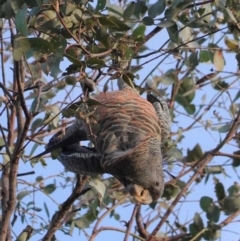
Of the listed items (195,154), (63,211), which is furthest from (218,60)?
(63,211)

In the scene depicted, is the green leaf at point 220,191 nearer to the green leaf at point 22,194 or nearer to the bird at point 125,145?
the bird at point 125,145

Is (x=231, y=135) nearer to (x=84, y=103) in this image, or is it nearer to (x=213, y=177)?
(x=213, y=177)

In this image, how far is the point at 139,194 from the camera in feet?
7.66

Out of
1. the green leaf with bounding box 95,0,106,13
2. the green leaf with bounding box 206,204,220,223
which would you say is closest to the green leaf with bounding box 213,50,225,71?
the green leaf with bounding box 206,204,220,223

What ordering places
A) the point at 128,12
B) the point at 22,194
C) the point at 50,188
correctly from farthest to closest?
1. the point at 50,188
2. the point at 22,194
3. the point at 128,12

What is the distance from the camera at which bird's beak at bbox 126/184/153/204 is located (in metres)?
2.32

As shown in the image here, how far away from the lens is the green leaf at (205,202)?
2551 millimetres

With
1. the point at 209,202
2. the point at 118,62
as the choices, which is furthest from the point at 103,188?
the point at 118,62

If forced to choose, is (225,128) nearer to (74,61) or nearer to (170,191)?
(170,191)

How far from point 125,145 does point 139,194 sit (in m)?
0.18

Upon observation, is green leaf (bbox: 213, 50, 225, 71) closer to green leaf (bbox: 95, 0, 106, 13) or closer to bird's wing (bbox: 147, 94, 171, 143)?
bird's wing (bbox: 147, 94, 171, 143)

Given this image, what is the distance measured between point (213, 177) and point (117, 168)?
74 centimetres

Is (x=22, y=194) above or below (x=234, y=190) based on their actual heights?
above

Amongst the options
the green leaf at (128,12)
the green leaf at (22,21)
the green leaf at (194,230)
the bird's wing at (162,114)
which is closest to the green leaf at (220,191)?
the green leaf at (194,230)
